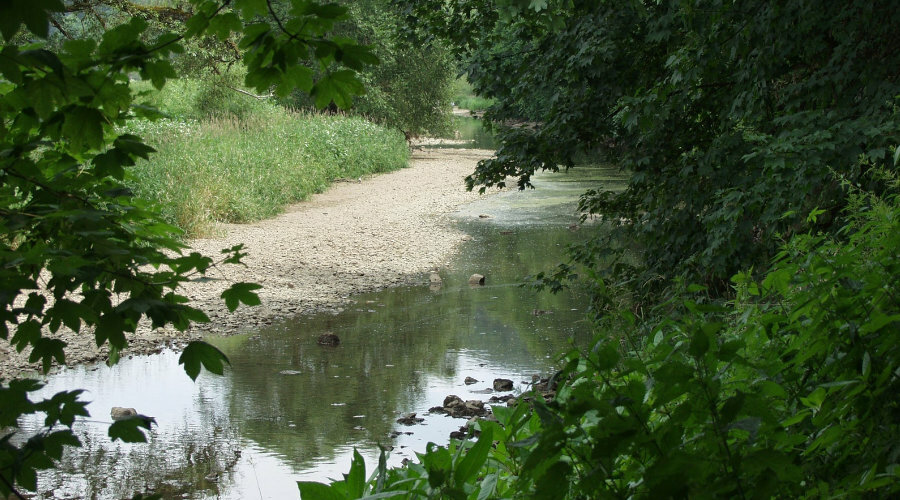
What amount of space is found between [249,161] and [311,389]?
10.8 m

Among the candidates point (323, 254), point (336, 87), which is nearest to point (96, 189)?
point (336, 87)

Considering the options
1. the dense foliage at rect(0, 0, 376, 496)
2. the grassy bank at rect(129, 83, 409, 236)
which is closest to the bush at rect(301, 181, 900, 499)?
the dense foliage at rect(0, 0, 376, 496)

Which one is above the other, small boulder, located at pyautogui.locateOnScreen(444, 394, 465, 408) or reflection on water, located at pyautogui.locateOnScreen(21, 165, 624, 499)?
small boulder, located at pyautogui.locateOnScreen(444, 394, 465, 408)

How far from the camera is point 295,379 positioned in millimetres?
7000

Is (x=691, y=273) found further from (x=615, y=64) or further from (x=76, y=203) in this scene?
(x=76, y=203)

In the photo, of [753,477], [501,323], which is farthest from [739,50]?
[753,477]

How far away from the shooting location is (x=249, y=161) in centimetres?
1675

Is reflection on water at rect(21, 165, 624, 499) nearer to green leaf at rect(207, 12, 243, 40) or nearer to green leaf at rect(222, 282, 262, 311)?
green leaf at rect(222, 282, 262, 311)

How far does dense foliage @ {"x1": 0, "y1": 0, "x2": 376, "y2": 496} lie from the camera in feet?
5.71

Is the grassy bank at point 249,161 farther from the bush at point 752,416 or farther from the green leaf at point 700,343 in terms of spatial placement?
the green leaf at point 700,343

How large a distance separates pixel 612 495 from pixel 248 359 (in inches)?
250

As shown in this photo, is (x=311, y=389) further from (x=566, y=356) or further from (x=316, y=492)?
(x=566, y=356)

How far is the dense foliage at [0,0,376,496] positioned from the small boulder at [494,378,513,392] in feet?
15.3

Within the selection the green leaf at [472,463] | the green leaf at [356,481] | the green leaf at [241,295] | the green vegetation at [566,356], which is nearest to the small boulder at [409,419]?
Answer: the green vegetation at [566,356]
